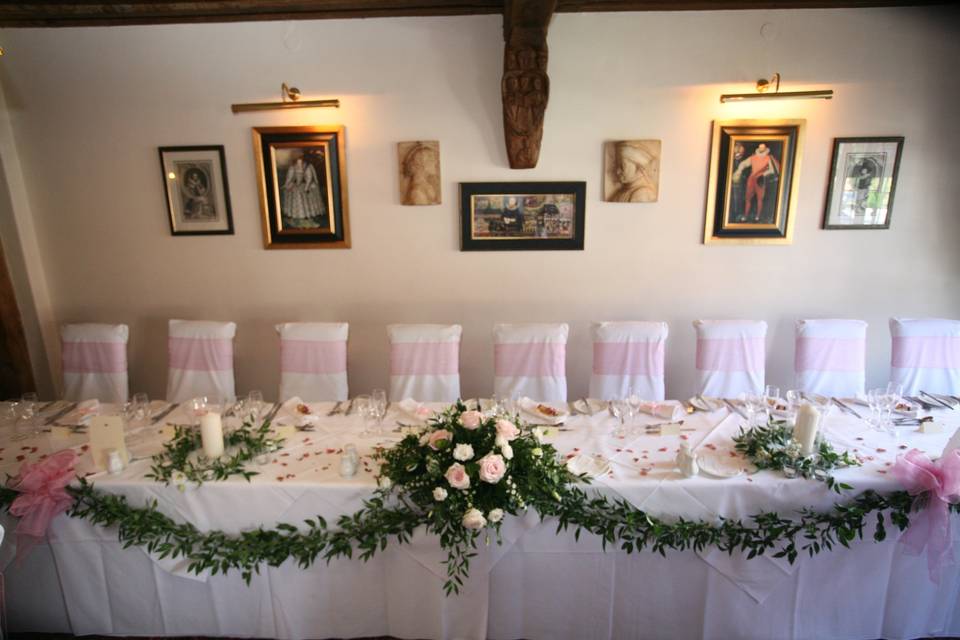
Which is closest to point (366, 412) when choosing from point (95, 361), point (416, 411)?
point (416, 411)

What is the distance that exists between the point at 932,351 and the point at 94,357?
15.6 feet

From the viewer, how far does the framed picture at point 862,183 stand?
122 inches

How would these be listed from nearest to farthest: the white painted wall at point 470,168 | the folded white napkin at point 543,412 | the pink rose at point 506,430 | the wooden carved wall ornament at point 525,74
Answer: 1. the pink rose at point 506,430
2. the folded white napkin at point 543,412
3. the wooden carved wall ornament at point 525,74
4. the white painted wall at point 470,168

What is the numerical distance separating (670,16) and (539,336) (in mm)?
2155

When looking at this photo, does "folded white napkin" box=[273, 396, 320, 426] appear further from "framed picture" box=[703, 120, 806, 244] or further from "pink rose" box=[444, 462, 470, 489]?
"framed picture" box=[703, 120, 806, 244]

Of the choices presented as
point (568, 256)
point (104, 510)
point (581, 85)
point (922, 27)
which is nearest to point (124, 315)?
point (104, 510)

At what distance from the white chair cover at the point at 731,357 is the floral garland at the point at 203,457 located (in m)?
2.26

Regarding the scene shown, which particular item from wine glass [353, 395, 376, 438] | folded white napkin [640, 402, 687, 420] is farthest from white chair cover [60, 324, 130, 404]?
folded white napkin [640, 402, 687, 420]

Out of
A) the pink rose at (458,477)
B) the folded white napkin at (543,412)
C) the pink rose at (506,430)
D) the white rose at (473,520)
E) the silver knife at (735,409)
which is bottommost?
the white rose at (473,520)

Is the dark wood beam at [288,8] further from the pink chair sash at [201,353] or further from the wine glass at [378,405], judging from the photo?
the wine glass at [378,405]

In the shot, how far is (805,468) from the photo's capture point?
1680 mm

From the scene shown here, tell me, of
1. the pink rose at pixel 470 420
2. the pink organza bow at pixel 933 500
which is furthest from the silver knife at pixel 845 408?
the pink rose at pixel 470 420

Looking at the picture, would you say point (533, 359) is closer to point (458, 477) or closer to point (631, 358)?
point (631, 358)

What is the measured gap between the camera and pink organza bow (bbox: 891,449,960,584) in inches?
60.9
